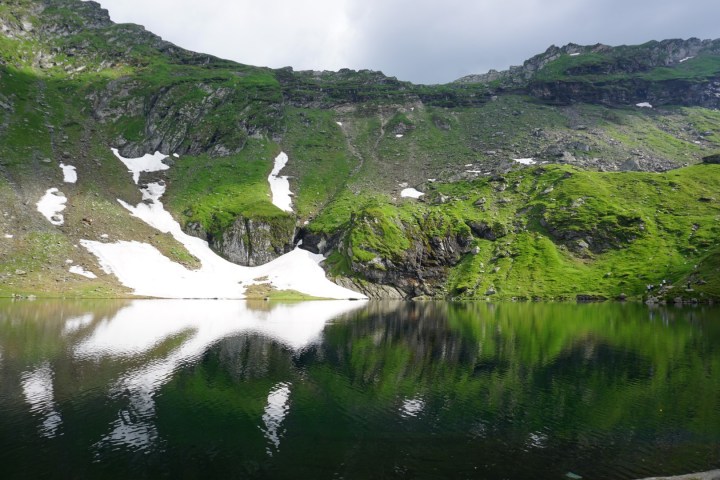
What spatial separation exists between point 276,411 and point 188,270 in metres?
127

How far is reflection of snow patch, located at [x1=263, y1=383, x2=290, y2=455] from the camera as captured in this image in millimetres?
25375

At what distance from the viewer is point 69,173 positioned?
540ft

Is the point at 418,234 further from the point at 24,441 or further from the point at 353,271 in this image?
the point at 24,441

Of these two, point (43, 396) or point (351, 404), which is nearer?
point (43, 396)

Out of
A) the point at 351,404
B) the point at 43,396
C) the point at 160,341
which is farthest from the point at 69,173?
the point at 351,404

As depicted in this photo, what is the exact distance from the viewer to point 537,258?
520 ft

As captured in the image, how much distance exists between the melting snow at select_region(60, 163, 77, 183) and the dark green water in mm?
120357

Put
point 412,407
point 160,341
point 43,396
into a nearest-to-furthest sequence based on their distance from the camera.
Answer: point 43,396
point 412,407
point 160,341

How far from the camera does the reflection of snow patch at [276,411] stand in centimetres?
2538

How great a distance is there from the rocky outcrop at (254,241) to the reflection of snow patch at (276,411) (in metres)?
135

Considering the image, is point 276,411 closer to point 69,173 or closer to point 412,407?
point 412,407

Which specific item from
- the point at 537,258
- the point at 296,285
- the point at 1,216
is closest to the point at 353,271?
the point at 296,285

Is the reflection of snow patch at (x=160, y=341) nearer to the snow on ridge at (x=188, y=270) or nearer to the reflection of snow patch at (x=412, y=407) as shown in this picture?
the reflection of snow patch at (x=412, y=407)

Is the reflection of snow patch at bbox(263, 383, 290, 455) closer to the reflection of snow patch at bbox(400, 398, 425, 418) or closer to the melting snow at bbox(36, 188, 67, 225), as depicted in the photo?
the reflection of snow patch at bbox(400, 398, 425, 418)
